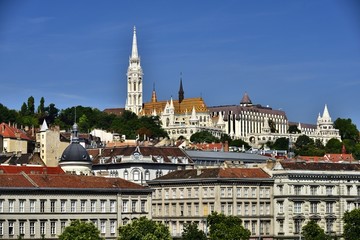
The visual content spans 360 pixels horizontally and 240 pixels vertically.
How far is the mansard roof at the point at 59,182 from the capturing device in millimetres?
105688

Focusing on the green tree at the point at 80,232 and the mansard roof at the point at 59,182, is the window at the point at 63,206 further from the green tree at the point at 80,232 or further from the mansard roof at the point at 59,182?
the green tree at the point at 80,232

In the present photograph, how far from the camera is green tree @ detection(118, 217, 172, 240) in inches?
3917

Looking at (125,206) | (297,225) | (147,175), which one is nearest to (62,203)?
(125,206)

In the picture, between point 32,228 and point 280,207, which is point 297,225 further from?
point 32,228

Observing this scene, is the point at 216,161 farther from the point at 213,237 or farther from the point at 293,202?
the point at 213,237

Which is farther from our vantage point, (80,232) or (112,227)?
(112,227)

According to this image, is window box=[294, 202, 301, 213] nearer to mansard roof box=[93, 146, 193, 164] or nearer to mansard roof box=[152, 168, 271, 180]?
mansard roof box=[152, 168, 271, 180]

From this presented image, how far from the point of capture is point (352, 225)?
382 ft

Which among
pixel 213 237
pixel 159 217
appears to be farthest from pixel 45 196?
pixel 159 217

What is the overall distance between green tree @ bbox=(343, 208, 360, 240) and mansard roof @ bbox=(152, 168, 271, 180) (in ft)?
40.1

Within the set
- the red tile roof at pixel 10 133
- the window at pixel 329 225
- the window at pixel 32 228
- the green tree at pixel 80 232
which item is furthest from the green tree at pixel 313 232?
the red tile roof at pixel 10 133

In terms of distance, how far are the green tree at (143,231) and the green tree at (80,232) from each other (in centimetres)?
275

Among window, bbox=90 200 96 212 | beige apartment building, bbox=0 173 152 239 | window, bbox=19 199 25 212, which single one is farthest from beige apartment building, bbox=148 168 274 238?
window, bbox=19 199 25 212

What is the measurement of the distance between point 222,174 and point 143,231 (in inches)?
985
